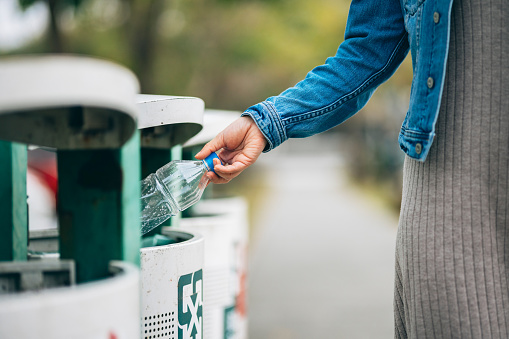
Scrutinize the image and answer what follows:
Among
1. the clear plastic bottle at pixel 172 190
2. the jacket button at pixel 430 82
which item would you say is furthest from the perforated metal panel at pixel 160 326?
the jacket button at pixel 430 82

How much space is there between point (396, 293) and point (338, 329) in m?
3.57

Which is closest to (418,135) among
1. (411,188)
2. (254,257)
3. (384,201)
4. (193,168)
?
(411,188)

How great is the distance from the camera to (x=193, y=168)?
2.78 metres

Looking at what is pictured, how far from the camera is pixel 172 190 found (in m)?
2.82

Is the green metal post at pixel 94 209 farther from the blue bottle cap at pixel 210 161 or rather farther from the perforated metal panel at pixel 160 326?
the blue bottle cap at pixel 210 161

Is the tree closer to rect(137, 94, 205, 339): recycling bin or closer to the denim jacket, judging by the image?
rect(137, 94, 205, 339): recycling bin

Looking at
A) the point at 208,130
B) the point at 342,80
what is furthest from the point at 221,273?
the point at 342,80

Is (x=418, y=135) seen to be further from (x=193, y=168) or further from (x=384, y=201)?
(x=384, y=201)

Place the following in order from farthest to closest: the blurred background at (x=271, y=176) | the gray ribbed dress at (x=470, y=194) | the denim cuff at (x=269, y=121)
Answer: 1. the blurred background at (x=271, y=176)
2. the denim cuff at (x=269, y=121)
3. the gray ribbed dress at (x=470, y=194)

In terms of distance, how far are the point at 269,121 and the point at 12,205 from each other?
902 mm

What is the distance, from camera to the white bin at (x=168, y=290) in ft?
6.33

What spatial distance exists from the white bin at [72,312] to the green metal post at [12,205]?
729 millimetres

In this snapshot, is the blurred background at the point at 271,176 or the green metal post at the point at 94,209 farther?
the blurred background at the point at 271,176

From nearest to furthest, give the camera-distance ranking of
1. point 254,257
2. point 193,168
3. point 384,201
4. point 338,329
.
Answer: point 193,168
point 338,329
point 254,257
point 384,201
